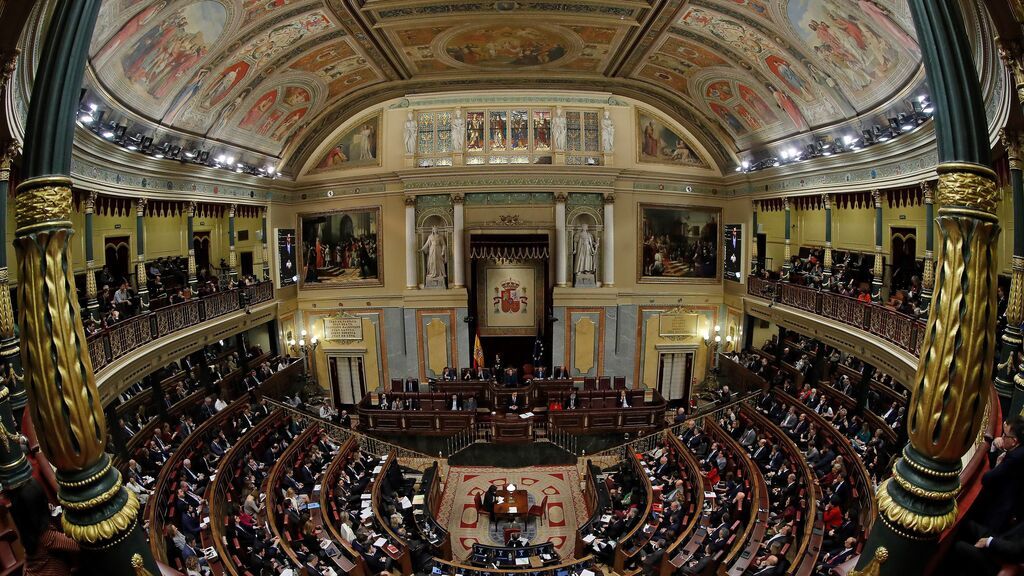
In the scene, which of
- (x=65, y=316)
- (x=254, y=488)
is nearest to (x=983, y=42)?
(x=65, y=316)

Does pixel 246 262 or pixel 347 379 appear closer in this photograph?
pixel 347 379

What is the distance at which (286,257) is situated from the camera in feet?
65.7

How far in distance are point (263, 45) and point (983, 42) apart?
50.8 feet

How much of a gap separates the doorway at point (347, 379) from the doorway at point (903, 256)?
18.3m

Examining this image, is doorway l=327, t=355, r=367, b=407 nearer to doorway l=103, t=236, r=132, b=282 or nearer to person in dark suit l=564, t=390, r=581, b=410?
doorway l=103, t=236, r=132, b=282

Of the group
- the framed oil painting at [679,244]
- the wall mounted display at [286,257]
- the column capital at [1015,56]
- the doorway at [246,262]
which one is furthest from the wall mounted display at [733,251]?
the doorway at [246,262]

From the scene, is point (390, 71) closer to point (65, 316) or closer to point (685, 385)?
point (685, 385)

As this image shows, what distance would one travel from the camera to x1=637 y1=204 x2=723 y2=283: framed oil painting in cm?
2014

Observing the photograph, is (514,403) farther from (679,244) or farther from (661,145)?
(661,145)

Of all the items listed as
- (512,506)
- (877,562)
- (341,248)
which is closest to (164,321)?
(341,248)

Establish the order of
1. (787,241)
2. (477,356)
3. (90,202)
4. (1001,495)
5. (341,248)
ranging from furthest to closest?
(341,248) → (477,356) → (787,241) → (90,202) → (1001,495)

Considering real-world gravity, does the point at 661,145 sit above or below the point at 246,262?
above

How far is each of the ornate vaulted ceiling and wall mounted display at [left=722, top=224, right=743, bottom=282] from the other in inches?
105

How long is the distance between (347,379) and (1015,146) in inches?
781
